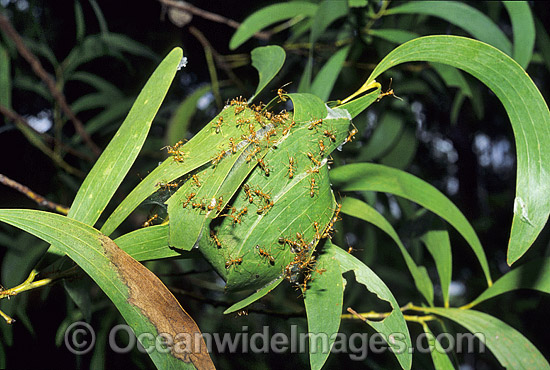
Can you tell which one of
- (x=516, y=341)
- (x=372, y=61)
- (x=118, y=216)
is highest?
(x=372, y=61)

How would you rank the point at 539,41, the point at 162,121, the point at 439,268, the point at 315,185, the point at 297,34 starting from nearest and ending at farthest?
the point at 315,185, the point at 439,268, the point at 539,41, the point at 297,34, the point at 162,121

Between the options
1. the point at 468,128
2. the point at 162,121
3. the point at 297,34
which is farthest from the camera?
the point at 468,128

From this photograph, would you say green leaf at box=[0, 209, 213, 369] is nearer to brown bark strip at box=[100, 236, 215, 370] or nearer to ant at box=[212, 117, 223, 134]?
brown bark strip at box=[100, 236, 215, 370]

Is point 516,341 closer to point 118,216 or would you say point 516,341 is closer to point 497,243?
point 118,216

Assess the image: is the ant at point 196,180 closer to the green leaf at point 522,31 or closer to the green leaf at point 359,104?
the green leaf at point 359,104

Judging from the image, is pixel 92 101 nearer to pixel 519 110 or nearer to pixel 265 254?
pixel 265 254

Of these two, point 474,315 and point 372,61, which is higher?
point 372,61

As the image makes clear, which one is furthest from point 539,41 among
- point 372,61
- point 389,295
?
point 389,295

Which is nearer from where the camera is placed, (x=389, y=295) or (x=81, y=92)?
(x=389, y=295)
